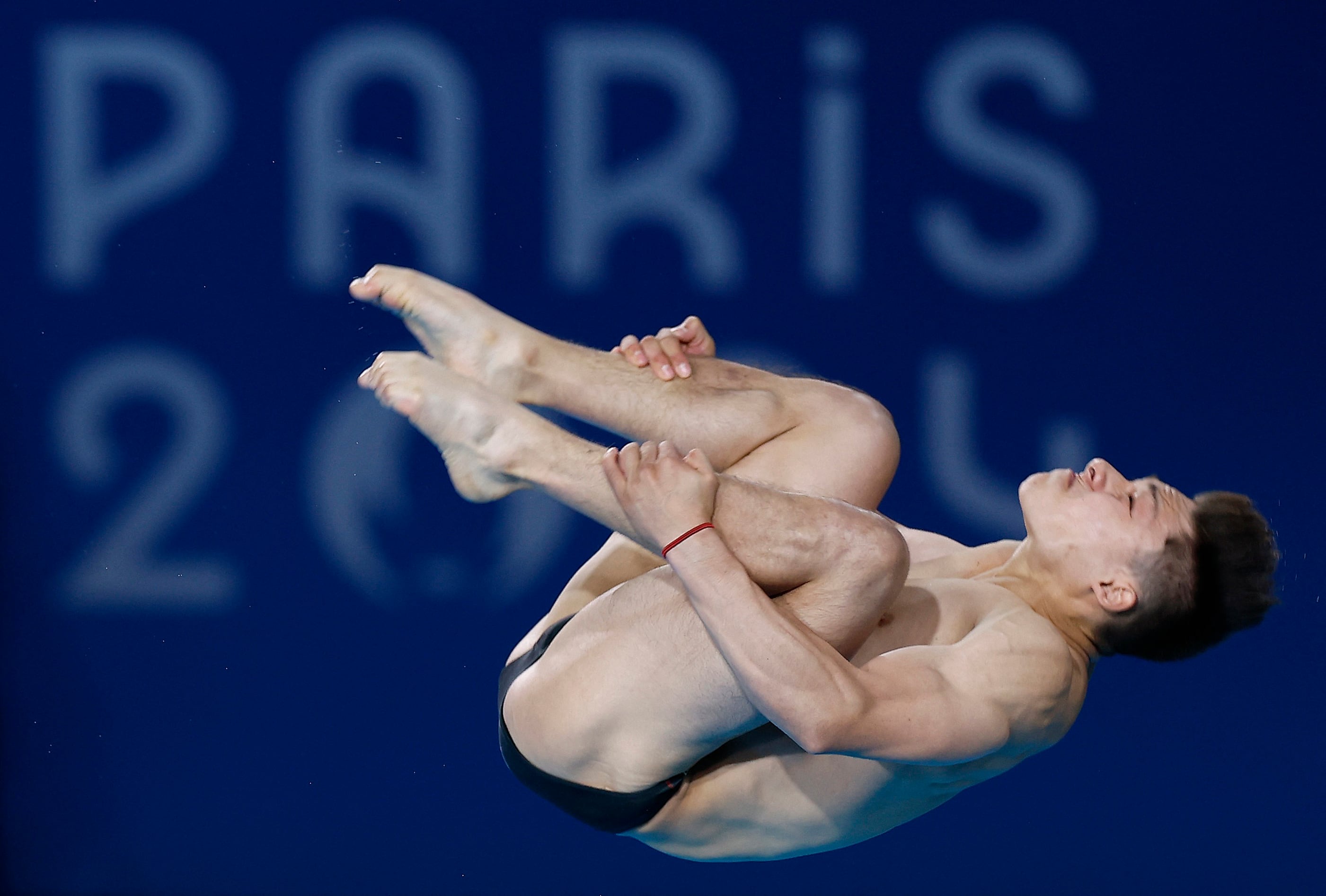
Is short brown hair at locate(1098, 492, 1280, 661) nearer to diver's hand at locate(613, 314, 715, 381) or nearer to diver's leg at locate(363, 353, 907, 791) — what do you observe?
diver's leg at locate(363, 353, 907, 791)

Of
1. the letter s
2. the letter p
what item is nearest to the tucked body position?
the letter s

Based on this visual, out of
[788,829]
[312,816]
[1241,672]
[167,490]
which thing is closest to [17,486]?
[167,490]

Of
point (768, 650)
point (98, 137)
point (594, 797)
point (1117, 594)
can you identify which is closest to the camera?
point (768, 650)

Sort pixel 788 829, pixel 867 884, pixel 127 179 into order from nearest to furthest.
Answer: pixel 788 829
pixel 127 179
pixel 867 884

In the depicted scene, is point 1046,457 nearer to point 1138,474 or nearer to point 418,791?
point 1138,474

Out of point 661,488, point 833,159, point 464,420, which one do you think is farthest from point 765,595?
point 833,159

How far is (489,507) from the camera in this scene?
3723 mm

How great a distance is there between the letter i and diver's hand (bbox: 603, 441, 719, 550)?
2.30m

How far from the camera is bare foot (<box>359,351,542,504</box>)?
1710 mm

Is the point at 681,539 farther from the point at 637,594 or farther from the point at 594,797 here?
the point at 594,797

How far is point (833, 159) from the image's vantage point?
384cm

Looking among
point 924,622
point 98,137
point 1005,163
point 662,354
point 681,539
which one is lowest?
point 924,622

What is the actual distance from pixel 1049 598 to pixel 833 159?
205cm

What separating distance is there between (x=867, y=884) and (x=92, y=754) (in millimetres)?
2316
